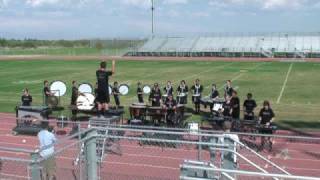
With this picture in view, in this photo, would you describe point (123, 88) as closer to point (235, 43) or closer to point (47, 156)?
point (47, 156)

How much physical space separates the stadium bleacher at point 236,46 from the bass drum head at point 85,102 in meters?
50.2

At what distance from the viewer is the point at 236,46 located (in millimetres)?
80438

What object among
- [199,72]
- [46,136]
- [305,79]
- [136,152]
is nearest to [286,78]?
[305,79]

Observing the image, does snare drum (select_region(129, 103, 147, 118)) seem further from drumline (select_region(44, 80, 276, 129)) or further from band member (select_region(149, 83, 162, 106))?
band member (select_region(149, 83, 162, 106))

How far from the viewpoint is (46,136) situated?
1047 cm

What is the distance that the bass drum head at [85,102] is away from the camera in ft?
60.1

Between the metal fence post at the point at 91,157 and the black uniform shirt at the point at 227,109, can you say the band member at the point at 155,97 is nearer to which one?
the black uniform shirt at the point at 227,109

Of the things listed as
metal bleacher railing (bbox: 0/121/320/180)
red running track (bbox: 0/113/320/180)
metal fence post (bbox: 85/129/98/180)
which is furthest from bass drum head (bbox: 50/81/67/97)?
metal fence post (bbox: 85/129/98/180)

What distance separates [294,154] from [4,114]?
12.7m

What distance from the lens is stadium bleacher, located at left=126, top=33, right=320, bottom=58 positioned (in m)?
70.9

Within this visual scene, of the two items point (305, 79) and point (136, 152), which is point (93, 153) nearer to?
point (136, 152)

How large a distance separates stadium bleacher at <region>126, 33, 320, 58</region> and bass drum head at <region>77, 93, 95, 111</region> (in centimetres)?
5016

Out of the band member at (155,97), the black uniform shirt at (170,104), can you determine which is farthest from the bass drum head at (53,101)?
the black uniform shirt at (170,104)

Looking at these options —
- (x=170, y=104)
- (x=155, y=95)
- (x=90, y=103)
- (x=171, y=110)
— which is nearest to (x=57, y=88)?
(x=90, y=103)
